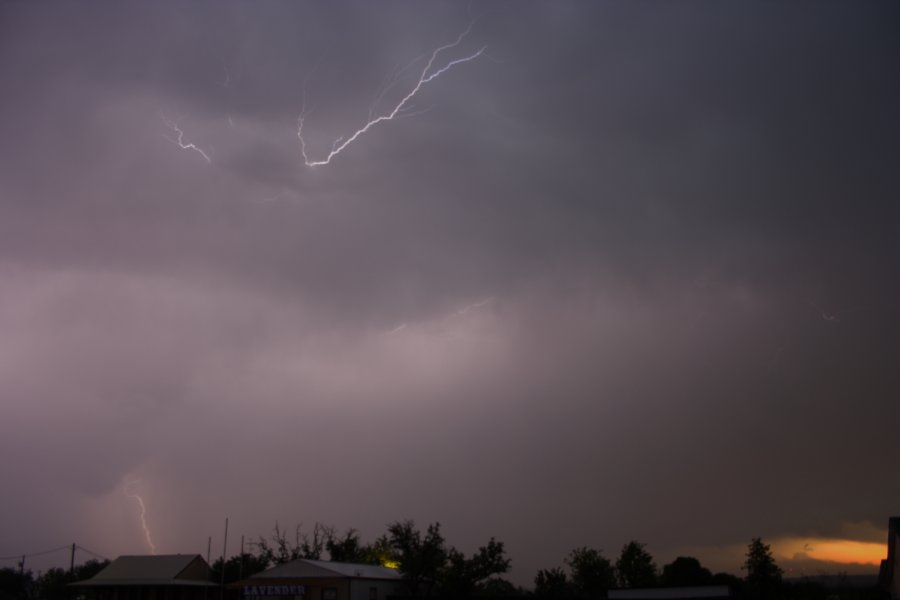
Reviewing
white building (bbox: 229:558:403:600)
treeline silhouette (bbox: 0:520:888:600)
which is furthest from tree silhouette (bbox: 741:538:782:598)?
white building (bbox: 229:558:403:600)

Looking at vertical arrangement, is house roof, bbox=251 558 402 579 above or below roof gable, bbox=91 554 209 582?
above

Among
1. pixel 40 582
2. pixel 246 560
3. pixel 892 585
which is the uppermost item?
pixel 892 585

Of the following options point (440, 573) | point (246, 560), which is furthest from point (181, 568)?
point (440, 573)

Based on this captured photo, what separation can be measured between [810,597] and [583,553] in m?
23.7

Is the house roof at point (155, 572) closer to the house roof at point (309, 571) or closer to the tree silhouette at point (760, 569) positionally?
the house roof at point (309, 571)

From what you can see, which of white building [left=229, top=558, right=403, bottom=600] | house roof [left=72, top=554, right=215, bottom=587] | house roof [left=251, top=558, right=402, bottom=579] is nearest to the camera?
white building [left=229, top=558, right=403, bottom=600]

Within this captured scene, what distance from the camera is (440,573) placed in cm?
5366

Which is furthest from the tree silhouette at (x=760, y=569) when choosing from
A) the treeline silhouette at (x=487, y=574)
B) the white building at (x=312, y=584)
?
the white building at (x=312, y=584)

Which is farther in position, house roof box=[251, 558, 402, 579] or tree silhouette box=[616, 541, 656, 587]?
tree silhouette box=[616, 541, 656, 587]

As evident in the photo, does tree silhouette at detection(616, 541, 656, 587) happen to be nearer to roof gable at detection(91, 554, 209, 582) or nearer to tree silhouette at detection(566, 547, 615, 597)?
tree silhouette at detection(566, 547, 615, 597)

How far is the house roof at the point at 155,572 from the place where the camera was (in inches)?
2365

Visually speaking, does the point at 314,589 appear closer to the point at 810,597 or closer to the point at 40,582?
the point at 810,597

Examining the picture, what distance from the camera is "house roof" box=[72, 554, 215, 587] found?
60062 mm

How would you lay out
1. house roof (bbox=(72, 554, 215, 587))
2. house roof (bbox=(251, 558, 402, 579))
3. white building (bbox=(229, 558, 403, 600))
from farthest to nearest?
house roof (bbox=(72, 554, 215, 587))
house roof (bbox=(251, 558, 402, 579))
white building (bbox=(229, 558, 403, 600))
